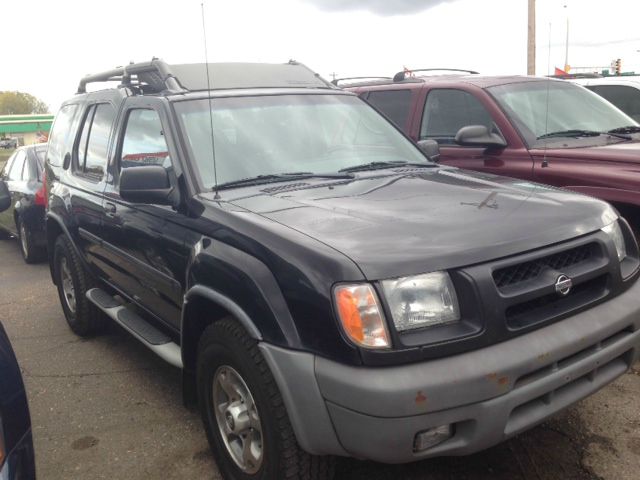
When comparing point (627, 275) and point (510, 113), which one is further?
point (510, 113)

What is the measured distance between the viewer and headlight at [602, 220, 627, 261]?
2768mm

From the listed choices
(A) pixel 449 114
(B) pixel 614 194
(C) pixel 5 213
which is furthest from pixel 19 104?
(B) pixel 614 194

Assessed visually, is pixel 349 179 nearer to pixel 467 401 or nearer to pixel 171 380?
pixel 467 401

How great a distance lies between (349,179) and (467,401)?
1.48 meters

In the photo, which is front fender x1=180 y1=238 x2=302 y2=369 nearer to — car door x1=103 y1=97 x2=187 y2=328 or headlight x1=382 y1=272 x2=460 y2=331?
car door x1=103 y1=97 x2=187 y2=328

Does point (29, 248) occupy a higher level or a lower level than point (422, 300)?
lower

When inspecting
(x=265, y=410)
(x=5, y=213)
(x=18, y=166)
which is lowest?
(x=5, y=213)

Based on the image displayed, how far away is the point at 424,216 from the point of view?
8.52 ft

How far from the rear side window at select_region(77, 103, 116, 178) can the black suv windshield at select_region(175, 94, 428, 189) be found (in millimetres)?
1089

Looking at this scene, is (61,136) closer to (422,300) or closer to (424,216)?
(424,216)

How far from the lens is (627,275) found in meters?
2.78

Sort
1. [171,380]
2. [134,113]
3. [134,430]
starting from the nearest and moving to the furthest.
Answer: [134,430] < [134,113] < [171,380]

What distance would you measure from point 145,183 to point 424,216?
1.38 metres

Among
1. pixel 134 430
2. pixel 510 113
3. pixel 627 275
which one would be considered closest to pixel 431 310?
pixel 627 275
